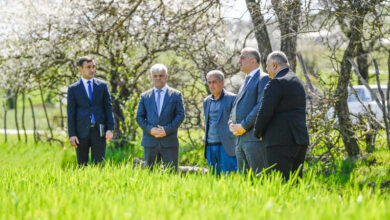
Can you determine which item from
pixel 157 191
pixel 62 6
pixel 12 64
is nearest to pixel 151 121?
pixel 157 191

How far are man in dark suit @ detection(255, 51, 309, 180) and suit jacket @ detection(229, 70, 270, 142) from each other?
603 millimetres

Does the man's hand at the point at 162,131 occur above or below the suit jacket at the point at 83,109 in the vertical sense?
below

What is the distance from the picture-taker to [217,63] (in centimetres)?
974

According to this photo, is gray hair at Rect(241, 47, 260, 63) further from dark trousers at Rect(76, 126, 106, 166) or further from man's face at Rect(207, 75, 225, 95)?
dark trousers at Rect(76, 126, 106, 166)

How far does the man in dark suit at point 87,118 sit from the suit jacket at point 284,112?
105 inches

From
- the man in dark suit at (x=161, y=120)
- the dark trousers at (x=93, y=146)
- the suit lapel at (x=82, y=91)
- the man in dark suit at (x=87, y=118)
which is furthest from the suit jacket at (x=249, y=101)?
the suit lapel at (x=82, y=91)

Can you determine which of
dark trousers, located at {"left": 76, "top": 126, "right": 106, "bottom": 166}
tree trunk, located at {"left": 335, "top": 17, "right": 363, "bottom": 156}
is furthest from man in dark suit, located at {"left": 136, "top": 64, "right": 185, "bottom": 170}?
tree trunk, located at {"left": 335, "top": 17, "right": 363, "bottom": 156}

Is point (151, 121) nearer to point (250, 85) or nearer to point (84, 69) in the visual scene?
point (84, 69)

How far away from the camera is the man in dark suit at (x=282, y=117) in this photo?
4.77 m

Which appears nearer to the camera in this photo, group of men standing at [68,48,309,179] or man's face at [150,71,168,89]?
group of men standing at [68,48,309,179]

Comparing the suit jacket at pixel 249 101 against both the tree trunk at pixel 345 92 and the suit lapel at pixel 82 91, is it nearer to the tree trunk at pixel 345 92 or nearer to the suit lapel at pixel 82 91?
the suit lapel at pixel 82 91

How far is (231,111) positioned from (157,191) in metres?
2.65

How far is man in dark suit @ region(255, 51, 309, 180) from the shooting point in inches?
188

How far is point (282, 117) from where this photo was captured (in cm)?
485
